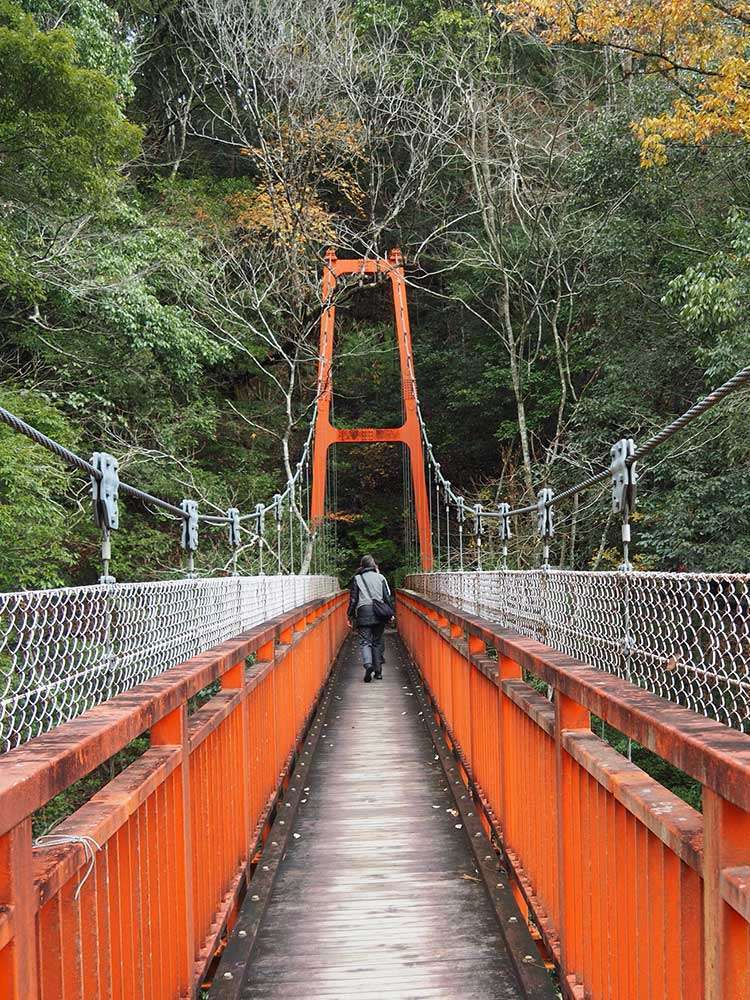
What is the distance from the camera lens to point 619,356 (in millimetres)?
12438

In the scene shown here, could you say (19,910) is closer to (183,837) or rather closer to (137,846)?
(137,846)

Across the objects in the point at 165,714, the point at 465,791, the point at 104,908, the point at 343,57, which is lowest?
the point at 465,791

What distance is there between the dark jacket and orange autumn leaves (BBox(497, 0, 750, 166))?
486cm

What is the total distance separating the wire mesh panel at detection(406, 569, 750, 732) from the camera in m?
1.39

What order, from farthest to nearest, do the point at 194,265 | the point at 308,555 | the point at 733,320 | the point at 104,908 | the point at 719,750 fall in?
the point at 194,265
the point at 308,555
the point at 733,320
the point at 104,908
the point at 719,750

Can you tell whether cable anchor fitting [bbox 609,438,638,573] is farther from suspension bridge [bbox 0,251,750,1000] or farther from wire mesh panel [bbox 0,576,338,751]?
wire mesh panel [bbox 0,576,338,751]

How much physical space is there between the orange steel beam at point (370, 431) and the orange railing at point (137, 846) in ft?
35.3

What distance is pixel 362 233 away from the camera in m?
14.5

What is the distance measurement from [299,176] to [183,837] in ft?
40.9

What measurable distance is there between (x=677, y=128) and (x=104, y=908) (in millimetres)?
9203

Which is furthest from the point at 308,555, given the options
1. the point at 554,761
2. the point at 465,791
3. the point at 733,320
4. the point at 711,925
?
the point at 711,925

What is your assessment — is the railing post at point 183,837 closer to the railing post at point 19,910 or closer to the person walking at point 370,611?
the railing post at point 19,910

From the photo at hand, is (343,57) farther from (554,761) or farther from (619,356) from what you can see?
(554,761)

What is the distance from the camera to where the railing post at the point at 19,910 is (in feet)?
2.89
